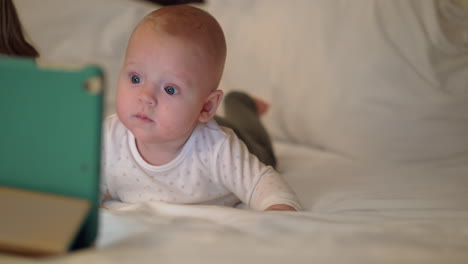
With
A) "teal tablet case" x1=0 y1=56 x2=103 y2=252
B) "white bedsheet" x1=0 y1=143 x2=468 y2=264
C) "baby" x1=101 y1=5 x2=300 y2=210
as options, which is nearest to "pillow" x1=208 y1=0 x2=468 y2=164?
"white bedsheet" x1=0 y1=143 x2=468 y2=264

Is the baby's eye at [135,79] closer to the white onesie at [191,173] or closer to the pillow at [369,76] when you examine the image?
the white onesie at [191,173]

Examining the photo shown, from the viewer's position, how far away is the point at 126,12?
1.66m

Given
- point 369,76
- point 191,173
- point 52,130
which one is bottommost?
point 191,173

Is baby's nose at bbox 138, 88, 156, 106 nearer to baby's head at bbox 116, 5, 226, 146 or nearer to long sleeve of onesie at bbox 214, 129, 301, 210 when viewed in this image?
baby's head at bbox 116, 5, 226, 146

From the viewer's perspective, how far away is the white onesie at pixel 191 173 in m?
1.04

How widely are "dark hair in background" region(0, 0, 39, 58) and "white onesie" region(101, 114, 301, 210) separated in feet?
0.85

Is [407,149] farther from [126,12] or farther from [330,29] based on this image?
[126,12]

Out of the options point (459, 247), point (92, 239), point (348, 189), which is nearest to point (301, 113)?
point (348, 189)

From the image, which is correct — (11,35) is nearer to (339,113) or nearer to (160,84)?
(160,84)

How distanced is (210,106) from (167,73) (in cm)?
13

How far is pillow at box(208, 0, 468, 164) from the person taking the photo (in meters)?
1.29

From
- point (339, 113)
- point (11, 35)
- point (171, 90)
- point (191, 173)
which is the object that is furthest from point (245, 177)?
point (11, 35)

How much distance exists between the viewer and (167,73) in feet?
3.03

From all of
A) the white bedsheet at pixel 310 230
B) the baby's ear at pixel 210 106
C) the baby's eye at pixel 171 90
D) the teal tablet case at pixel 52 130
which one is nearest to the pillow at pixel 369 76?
the white bedsheet at pixel 310 230
